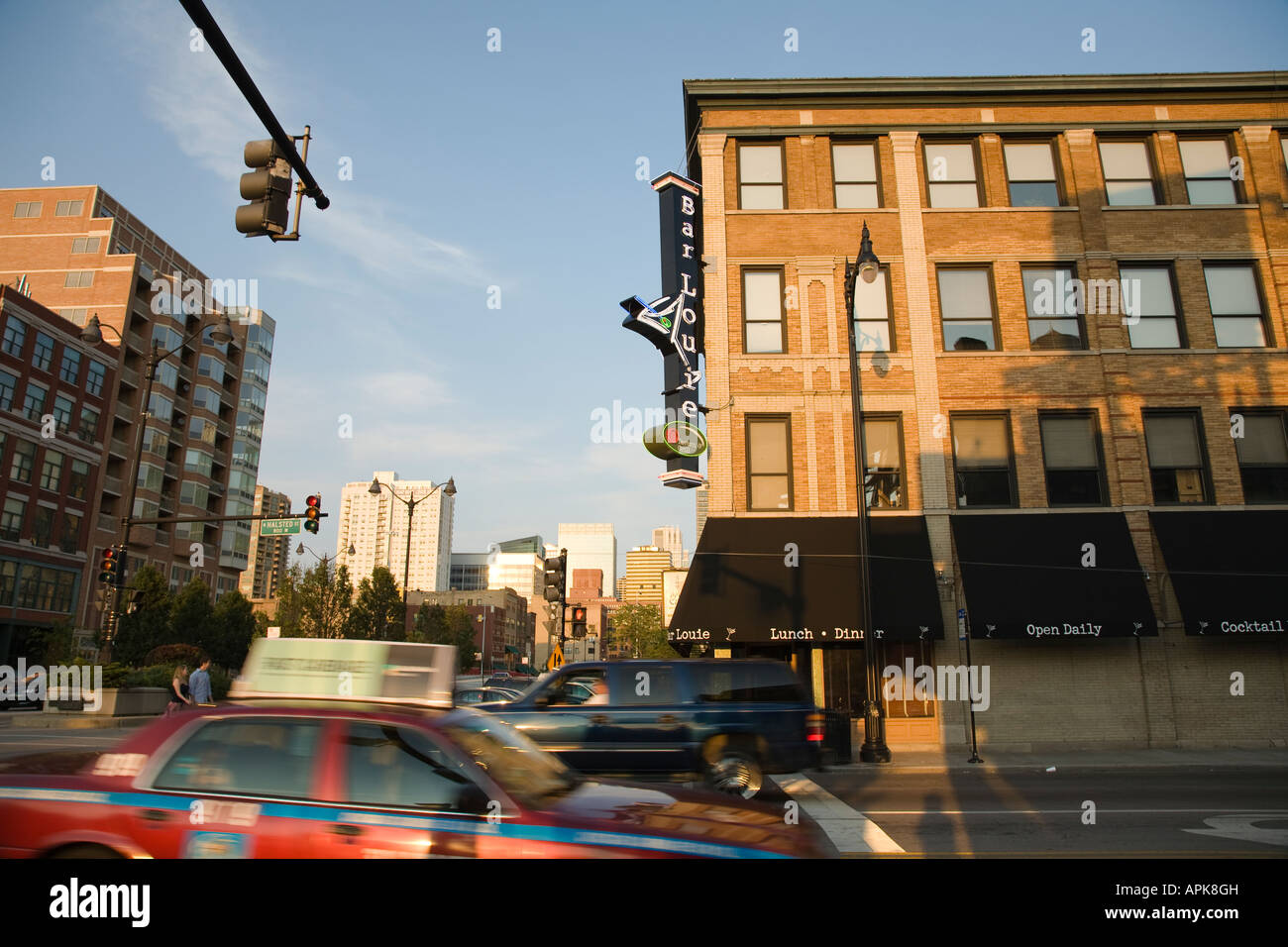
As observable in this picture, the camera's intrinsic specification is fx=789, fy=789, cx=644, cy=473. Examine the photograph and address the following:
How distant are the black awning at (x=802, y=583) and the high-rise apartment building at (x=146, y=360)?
52.4 meters

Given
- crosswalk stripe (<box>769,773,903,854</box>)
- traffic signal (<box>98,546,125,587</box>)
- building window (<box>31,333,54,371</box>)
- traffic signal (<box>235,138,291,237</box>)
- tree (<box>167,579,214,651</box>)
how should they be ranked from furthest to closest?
building window (<box>31,333,54,371</box>) < tree (<box>167,579,214,651</box>) < traffic signal (<box>98,546,125,587</box>) < traffic signal (<box>235,138,291,237</box>) < crosswalk stripe (<box>769,773,903,854</box>)

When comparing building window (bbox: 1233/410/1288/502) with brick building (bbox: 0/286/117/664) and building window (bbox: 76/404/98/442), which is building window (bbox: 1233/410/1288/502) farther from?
building window (bbox: 76/404/98/442)

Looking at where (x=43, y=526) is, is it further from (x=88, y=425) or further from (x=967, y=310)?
(x=967, y=310)

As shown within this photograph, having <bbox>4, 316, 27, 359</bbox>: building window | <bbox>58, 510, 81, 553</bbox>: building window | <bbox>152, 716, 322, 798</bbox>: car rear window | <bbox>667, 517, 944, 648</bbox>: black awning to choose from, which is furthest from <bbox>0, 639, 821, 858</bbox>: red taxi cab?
<bbox>58, 510, 81, 553</bbox>: building window

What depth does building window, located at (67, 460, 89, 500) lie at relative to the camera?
176 ft

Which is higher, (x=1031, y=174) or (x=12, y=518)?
(x=1031, y=174)

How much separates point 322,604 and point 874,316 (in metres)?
35.5

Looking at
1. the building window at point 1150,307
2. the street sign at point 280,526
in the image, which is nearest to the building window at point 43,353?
the street sign at point 280,526

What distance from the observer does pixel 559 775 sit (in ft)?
17.3

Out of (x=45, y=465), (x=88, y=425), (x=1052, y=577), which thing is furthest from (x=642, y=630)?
(x=1052, y=577)

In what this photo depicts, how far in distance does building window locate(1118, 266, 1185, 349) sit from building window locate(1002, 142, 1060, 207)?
2784 millimetres

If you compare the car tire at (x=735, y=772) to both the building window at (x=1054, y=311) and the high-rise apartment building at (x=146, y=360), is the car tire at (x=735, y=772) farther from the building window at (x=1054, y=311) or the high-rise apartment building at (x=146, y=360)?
the high-rise apartment building at (x=146, y=360)

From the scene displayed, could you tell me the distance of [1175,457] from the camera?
64.7ft
